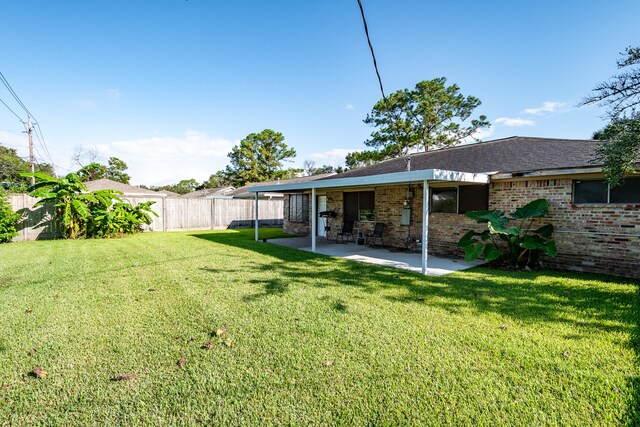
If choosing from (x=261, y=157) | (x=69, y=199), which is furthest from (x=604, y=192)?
(x=261, y=157)

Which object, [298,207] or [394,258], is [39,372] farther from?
[298,207]

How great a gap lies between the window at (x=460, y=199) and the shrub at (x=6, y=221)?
49.4 feet

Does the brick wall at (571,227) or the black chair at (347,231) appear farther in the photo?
the black chair at (347,231)

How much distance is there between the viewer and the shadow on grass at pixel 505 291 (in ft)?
13.4

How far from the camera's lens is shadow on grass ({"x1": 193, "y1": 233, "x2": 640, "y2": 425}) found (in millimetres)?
4098

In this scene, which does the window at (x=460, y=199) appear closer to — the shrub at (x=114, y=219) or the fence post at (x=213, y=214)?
the shrub at (x=114, y=219)

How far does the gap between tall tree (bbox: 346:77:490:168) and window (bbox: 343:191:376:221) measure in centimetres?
1579

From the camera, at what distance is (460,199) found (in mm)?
9055

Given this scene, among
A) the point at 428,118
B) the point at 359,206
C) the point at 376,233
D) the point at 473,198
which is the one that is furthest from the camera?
the point at 428,118

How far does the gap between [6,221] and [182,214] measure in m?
7.34

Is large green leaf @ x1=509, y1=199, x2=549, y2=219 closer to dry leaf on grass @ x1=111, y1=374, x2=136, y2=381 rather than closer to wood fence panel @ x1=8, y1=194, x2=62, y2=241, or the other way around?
dry leaf on grass @ x1=111, y1=374, x2=136, y2=381

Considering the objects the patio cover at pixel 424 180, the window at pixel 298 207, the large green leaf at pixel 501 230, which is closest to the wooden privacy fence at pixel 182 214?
the window at pixel 298 207

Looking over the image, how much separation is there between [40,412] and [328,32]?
8.16m

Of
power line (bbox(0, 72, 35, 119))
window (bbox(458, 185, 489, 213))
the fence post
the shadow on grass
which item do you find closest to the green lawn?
the shadow on grass
